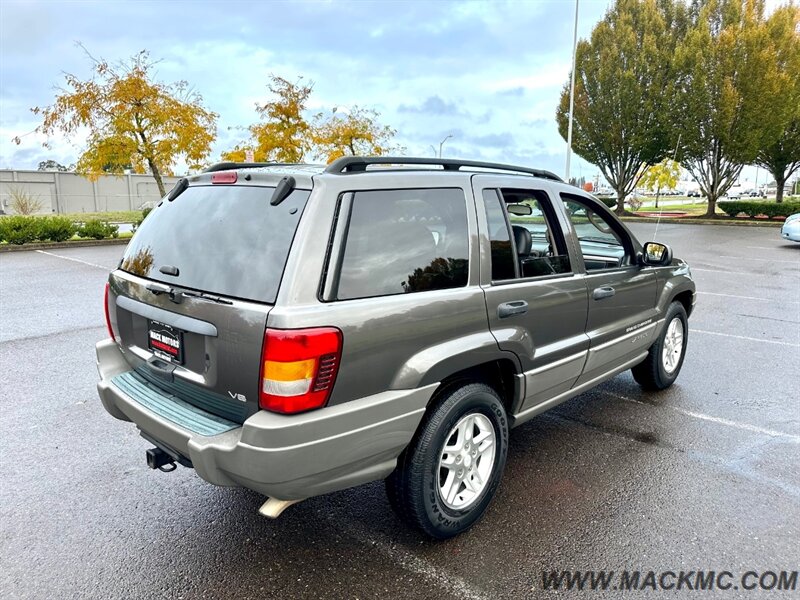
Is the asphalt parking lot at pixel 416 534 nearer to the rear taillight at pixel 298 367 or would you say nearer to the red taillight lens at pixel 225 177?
the rear taillight at pixel 298 367

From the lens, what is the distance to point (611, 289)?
12.6 feet

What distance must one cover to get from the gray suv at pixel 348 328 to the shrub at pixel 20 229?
15.6 m

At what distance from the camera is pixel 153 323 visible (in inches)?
109

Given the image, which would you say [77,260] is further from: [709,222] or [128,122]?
[709,222]

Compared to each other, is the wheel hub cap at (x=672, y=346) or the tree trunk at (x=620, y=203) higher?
the tree trunk at (x=620, y=203)

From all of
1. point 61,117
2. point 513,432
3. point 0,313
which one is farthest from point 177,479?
point 61,117

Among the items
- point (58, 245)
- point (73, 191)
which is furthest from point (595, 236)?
point (73, 191)

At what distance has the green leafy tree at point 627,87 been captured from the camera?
1107 inches

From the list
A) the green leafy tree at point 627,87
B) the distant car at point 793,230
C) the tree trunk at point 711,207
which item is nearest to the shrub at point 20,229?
the distant car at point 793,230

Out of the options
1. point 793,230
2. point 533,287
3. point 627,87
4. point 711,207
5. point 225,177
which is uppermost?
point 627,87

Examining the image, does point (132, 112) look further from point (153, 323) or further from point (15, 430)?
point (153, 323)

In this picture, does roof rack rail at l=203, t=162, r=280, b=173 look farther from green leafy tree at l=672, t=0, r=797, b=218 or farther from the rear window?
green leafy tree at l=672, t=0, r=797, b=218

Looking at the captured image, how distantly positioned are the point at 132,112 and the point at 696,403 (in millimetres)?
20322

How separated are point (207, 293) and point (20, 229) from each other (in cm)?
1690
